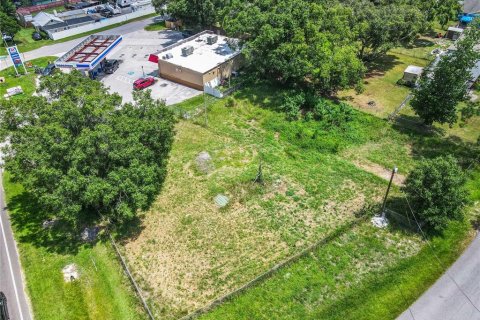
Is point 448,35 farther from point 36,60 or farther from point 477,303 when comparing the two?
point 36,60

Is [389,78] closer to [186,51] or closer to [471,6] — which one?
[186,51]

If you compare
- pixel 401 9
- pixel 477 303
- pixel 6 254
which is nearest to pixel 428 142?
pixel 477 303

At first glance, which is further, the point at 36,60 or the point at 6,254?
the point at 36,60

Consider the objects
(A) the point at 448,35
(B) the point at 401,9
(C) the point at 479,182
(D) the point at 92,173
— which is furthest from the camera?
(A) the point at 448,35

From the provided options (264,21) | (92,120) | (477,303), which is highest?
(264,21)

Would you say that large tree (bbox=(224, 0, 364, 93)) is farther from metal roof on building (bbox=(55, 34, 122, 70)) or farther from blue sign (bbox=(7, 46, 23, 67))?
blue sign (bbox=(7, 46, 23, 67))

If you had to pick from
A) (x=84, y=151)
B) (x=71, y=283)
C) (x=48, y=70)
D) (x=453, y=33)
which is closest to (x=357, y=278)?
(x=71, y=283)
